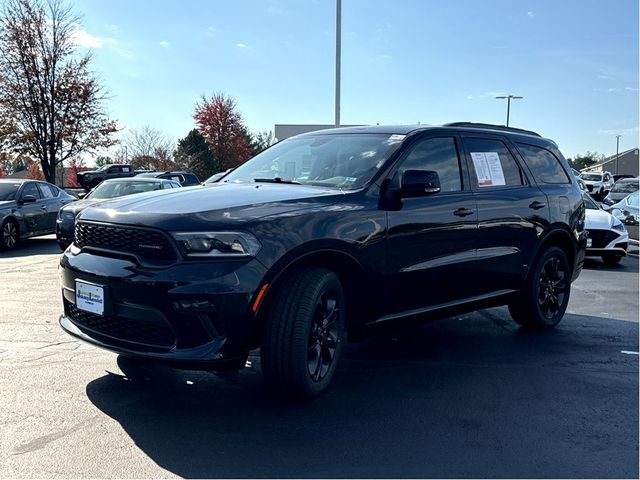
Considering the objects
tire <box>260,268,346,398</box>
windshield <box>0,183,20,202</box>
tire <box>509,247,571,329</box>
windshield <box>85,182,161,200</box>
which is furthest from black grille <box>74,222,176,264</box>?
windshield <box>0,183,20,202</box>

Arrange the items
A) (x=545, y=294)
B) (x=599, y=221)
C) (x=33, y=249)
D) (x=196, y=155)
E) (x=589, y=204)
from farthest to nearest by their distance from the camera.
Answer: (x=196, y=155) → (x=33, y=249) → (x=589, y=204) → (x=599, y=221) → (x=545, y=294)

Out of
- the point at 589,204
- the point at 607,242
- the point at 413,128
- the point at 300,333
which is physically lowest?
the point at 607,242

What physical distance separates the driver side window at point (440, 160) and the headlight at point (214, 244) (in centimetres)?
158

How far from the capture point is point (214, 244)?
3.39m

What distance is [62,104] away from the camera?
26.0m

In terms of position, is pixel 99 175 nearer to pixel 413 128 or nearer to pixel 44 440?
pixel 413 128

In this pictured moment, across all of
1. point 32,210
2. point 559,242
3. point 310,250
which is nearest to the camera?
point 310,250

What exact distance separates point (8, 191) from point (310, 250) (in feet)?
36.3

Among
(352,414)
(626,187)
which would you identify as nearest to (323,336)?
(352,414)

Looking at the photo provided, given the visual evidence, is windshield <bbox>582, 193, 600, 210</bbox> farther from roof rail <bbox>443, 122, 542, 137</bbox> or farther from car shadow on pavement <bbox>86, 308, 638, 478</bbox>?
car shadow on pavement <bbox>86, 308, 638, 478</bbox>

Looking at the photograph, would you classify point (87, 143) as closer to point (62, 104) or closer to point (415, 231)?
point (62, 104)

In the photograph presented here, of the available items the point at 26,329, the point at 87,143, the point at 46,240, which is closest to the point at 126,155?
the point at 87,143

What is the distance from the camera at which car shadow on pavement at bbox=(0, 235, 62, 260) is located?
11.5 metres

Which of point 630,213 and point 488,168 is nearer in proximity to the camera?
point 488,168
